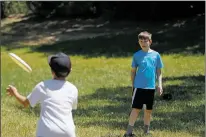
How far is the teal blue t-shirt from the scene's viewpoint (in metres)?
7.32

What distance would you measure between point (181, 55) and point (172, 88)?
9.63 meters

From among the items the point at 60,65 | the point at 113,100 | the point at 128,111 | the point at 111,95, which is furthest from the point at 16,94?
the point at 111,95

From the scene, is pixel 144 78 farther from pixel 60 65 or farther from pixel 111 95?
pixel 111 95

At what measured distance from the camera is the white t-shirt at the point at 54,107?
15.7 ft

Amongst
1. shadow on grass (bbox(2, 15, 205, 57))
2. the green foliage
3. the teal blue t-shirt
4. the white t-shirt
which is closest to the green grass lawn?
the teal blue t-shirt

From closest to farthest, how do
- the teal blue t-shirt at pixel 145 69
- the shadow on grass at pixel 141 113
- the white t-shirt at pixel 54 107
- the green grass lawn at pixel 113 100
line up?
the white t-shirt at pixel 54 107 → the teal blue t-shirt at pixel 145 69 → the green grass lawn at pixel 113 100 → the shadow on grass at pixel 141 113

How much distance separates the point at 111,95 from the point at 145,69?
6116 mm

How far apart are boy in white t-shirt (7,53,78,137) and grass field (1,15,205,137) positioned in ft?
8.96

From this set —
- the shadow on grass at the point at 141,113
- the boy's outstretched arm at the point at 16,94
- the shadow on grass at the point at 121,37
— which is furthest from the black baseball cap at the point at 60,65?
the shadow on grass at the point at 121,37

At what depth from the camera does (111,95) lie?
1338 cm

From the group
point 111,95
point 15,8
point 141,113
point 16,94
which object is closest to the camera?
point 16,94

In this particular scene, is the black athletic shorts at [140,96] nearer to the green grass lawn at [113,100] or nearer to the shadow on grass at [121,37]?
the green grass lawn at [113,100]

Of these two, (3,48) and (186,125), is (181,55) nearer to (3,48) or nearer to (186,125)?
(3,48)

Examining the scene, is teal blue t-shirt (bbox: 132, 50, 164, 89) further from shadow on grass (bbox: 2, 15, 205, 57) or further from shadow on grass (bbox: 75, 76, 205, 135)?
shadow on grass (bbox: 2, 15, 205, 57)
